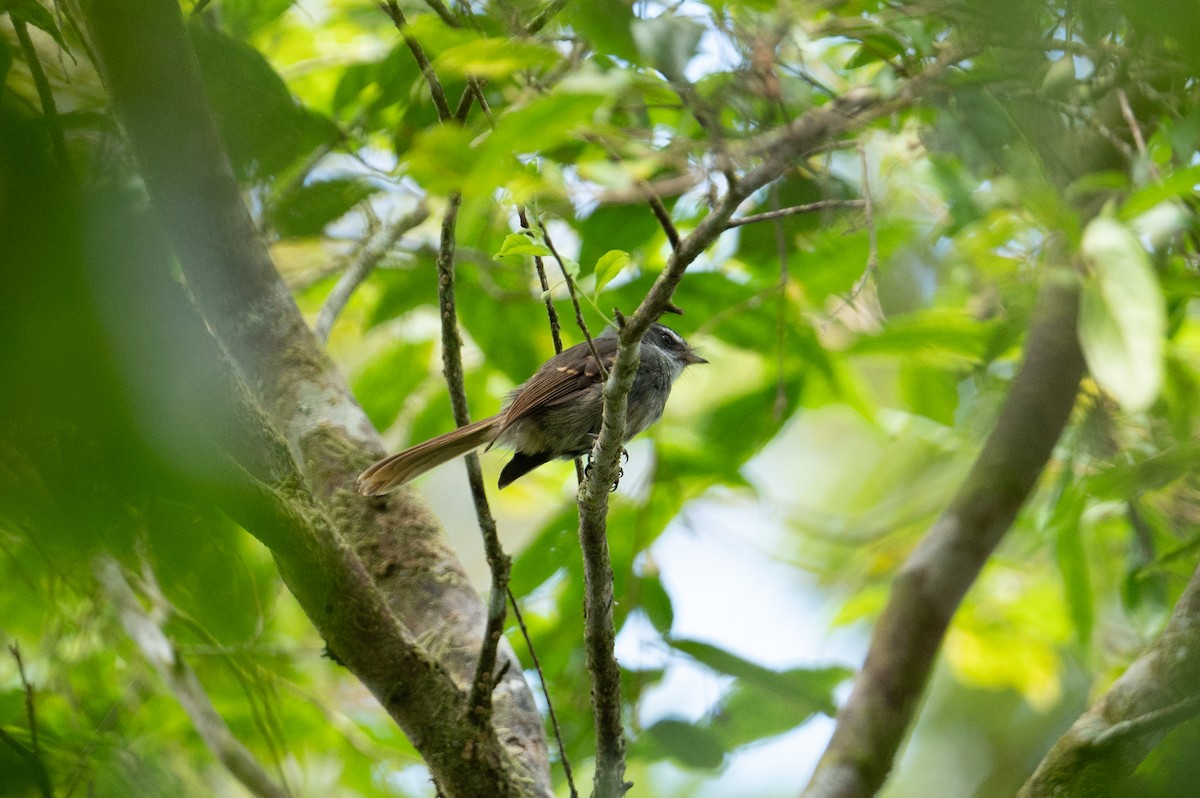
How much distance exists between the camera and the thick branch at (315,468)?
6.75 feet

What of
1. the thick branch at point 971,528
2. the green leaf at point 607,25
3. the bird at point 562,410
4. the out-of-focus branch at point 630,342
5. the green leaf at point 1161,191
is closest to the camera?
the out-of-focus branch at point 630,342

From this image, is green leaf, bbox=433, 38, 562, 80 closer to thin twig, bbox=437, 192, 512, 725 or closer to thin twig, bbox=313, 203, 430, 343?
thin twig, bbox=437, 192, 512, 725

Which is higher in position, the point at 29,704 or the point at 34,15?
the point at 34,15

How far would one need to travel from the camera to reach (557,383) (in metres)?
3.72

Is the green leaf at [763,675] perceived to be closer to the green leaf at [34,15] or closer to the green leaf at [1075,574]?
the green leaf at [1075,574]

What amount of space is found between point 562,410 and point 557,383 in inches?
6.8

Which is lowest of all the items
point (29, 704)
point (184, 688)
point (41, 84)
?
point (184, 688)

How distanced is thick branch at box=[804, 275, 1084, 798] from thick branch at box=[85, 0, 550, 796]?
1.56 m

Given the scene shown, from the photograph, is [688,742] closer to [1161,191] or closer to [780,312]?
[780,312]

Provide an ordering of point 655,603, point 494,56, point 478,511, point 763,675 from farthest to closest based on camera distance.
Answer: point 655,603 < point 763,675 < point 478,511 < point 494,56

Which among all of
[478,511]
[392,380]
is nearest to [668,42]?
[478,511]

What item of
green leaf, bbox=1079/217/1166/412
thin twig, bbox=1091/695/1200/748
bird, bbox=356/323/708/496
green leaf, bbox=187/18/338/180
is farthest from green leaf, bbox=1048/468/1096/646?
green leaf, bbox=187/18/338/180

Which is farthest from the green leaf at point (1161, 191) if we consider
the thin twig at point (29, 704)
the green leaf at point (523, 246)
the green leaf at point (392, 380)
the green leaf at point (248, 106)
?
the green leaf at point (392, 380)

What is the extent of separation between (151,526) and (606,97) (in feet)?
2.60
